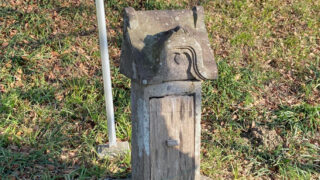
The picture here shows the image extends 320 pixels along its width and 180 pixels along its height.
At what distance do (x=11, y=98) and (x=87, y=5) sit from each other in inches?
101

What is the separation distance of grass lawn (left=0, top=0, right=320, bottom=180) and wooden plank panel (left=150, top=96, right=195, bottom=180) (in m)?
0.94

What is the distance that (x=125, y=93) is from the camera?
4.90 metres

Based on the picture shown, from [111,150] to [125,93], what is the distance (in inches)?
40.9

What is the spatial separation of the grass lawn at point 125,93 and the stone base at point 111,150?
0.08 meters

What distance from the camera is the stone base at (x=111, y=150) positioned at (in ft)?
13.4

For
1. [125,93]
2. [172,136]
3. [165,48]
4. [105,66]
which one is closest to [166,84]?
[165,48]

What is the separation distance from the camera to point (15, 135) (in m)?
4.14

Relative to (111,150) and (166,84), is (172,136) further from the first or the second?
(111,150)

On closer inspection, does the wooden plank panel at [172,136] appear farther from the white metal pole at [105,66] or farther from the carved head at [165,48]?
Answer: the white metal pole at [105,66]

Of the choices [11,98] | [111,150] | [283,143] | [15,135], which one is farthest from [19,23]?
[283,143]

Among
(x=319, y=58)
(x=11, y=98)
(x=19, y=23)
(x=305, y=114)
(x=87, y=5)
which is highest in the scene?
(x=87, y=5)

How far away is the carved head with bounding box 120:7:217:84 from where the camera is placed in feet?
8.13

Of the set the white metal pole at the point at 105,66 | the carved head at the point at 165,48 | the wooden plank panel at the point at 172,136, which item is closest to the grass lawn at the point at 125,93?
the white metal pole at the point at 105,66

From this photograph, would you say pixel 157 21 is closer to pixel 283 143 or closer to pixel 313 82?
pixel 283 143
